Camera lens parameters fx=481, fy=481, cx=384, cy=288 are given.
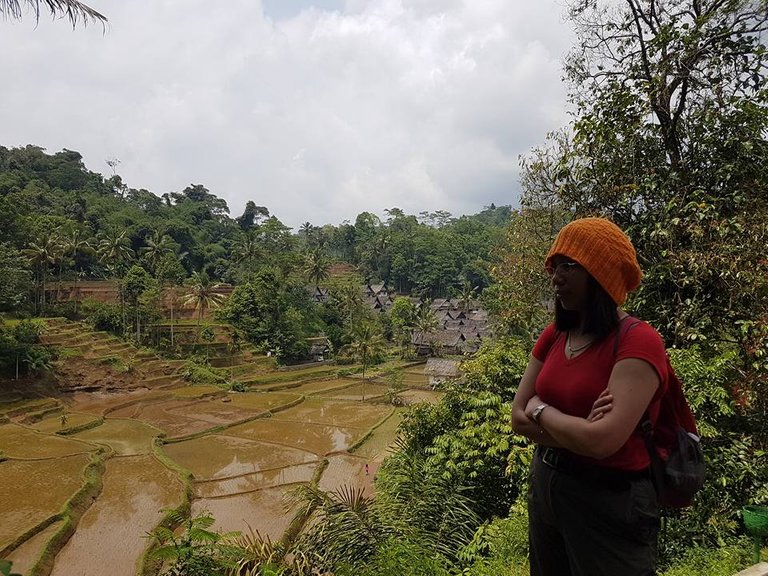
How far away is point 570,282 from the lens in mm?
1375

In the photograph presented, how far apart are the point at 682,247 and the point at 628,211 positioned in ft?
2.75

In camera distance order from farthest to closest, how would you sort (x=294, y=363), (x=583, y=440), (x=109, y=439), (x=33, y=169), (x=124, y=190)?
(x=124, y=190)
(x=33, y=169)
(x=294, y=363)
(x=109, y=439)
(x=583, y=440)

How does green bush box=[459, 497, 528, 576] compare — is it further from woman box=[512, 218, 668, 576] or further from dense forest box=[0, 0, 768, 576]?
woman box=[512, 218, 668, 576]

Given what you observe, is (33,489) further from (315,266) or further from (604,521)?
(315,266)

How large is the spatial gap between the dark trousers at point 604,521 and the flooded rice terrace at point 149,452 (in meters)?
5.57

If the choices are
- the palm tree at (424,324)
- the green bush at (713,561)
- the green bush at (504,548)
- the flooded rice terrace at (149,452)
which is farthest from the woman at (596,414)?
the palm tree at (424,324)

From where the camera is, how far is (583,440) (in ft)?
3.89

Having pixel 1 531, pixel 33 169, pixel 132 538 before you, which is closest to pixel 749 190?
pixel 132 538

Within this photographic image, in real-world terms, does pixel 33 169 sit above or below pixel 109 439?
above

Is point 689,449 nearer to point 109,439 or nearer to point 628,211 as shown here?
point 628,211

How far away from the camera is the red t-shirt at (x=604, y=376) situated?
1212 mm

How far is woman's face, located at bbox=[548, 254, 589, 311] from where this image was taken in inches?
53.7

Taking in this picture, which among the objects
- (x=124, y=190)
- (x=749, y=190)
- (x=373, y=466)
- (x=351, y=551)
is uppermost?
(x=124, y=190)

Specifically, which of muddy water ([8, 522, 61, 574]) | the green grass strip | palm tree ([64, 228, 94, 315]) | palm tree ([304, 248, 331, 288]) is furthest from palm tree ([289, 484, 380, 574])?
palm tree ([304, 248, 331, 288])
